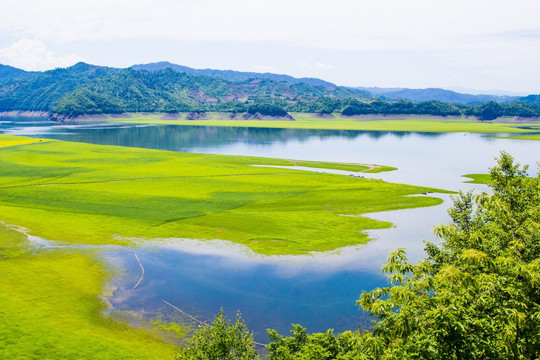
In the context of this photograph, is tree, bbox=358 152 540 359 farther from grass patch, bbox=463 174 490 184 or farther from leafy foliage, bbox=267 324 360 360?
grass patch, bbox=463 174 490 184

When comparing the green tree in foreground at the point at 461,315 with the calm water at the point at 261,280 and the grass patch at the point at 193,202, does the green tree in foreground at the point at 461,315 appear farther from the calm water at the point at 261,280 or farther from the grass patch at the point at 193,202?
the grass patch at the point at 193,202

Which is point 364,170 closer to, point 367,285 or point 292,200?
point 292,200

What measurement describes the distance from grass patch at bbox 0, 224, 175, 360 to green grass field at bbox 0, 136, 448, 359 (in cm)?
7

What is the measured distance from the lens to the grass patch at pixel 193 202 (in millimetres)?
48844

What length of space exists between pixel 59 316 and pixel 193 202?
35.2 m

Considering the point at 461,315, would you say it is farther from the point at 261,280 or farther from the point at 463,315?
the point at 261,280

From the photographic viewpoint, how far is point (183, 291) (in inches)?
1342

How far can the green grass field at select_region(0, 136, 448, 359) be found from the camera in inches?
1046

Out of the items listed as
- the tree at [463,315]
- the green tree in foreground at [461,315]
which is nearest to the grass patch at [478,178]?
the green tree in foreground at [461,315]

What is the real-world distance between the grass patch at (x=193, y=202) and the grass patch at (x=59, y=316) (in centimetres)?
845

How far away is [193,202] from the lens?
6316 centimetres

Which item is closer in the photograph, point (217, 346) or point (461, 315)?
point (461, 315)

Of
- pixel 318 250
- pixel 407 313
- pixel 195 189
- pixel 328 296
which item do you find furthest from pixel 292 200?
pixel 407 313

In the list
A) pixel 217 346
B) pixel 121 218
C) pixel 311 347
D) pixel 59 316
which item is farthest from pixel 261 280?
pixel 121 218
